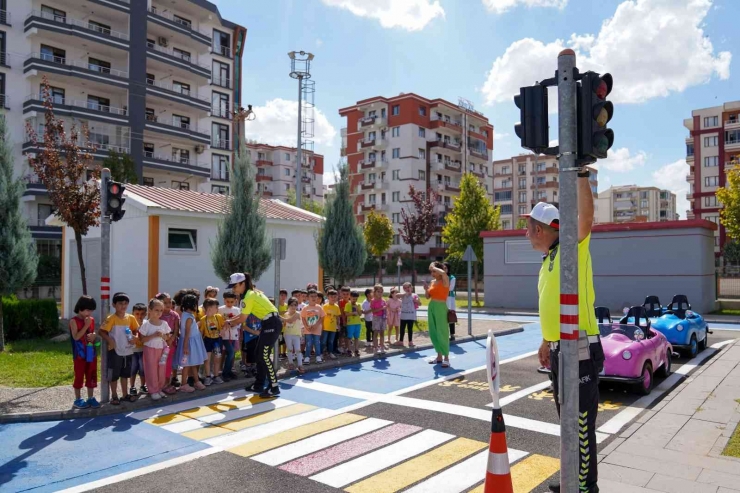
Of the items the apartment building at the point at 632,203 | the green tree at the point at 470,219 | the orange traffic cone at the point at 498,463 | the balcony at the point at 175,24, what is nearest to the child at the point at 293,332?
the orange traffic cone at the point at 498,463

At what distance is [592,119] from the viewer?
3.91 metres

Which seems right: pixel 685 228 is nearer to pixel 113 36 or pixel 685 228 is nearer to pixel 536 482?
pixel 536 482

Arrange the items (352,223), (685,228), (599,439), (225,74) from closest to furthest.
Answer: (599,439), (352,223), (685,228), (225,74)

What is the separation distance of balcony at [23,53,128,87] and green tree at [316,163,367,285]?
96.6ft

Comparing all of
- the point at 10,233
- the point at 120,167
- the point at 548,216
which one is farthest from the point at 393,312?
the point at 120,167

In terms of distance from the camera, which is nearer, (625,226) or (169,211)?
(169,211)

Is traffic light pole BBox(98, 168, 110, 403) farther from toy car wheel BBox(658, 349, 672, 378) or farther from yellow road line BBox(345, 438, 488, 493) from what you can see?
toy car wheel BBox(658, 349, 672, 378)

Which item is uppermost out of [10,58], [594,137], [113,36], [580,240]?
[113,36]

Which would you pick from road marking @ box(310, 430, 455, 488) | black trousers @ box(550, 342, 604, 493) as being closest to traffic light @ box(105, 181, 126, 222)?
road marking @ box(310, 430, 455, 488)

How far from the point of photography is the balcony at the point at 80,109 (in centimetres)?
3750

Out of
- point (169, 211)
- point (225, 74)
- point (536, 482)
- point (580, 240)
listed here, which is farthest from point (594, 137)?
point (225, 74)

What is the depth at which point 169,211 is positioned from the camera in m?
16.2

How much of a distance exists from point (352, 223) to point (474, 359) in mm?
7143

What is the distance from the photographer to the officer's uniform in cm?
423
